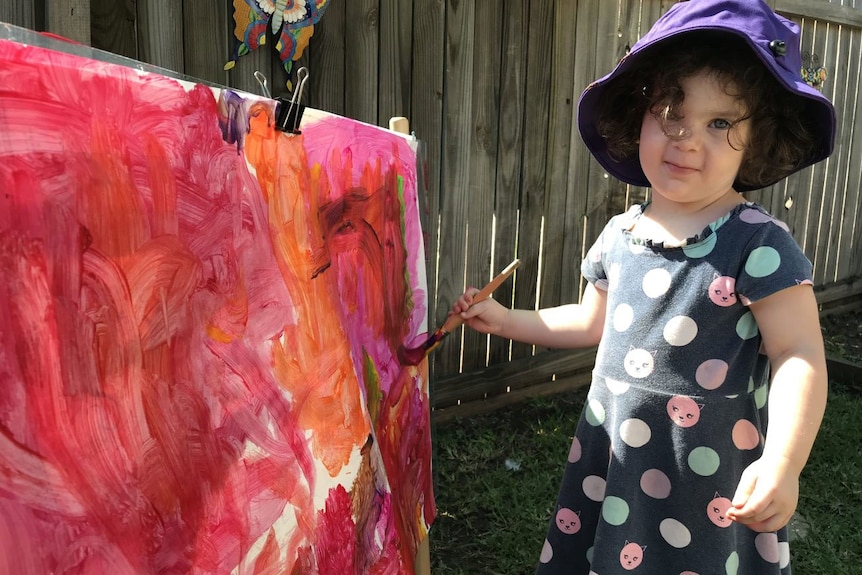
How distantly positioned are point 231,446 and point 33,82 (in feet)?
1.48

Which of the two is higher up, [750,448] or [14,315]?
[14,315]

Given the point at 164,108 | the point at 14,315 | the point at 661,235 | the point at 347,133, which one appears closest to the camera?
the point at 14,315

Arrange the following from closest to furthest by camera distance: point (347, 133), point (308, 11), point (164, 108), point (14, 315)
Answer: point (14, 315) → point (164, 108) → point (347, 133) → point (308, 11)

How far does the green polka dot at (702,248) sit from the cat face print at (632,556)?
560 mm

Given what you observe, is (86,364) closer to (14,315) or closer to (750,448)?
(14,315)

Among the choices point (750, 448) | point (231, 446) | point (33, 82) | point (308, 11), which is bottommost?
point (750, 448)

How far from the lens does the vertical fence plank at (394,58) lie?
246cm

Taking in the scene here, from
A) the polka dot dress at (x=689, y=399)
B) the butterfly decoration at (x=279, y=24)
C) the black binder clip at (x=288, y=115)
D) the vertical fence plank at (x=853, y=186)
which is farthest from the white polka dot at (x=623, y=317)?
the vertical fence plank at (x=853, y=186)

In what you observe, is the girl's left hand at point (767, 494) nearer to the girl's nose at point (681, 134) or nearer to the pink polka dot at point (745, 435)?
the pink polka dot at point (745, 435)

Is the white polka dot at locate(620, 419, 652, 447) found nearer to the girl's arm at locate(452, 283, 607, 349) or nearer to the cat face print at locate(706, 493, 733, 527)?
the cat face print at locate(706, 493, 733, 527)

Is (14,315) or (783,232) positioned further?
(783,232)

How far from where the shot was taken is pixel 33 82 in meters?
0.66

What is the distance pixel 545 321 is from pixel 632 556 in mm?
527

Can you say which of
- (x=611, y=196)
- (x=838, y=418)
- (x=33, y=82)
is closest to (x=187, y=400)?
(x=33, y=82)
